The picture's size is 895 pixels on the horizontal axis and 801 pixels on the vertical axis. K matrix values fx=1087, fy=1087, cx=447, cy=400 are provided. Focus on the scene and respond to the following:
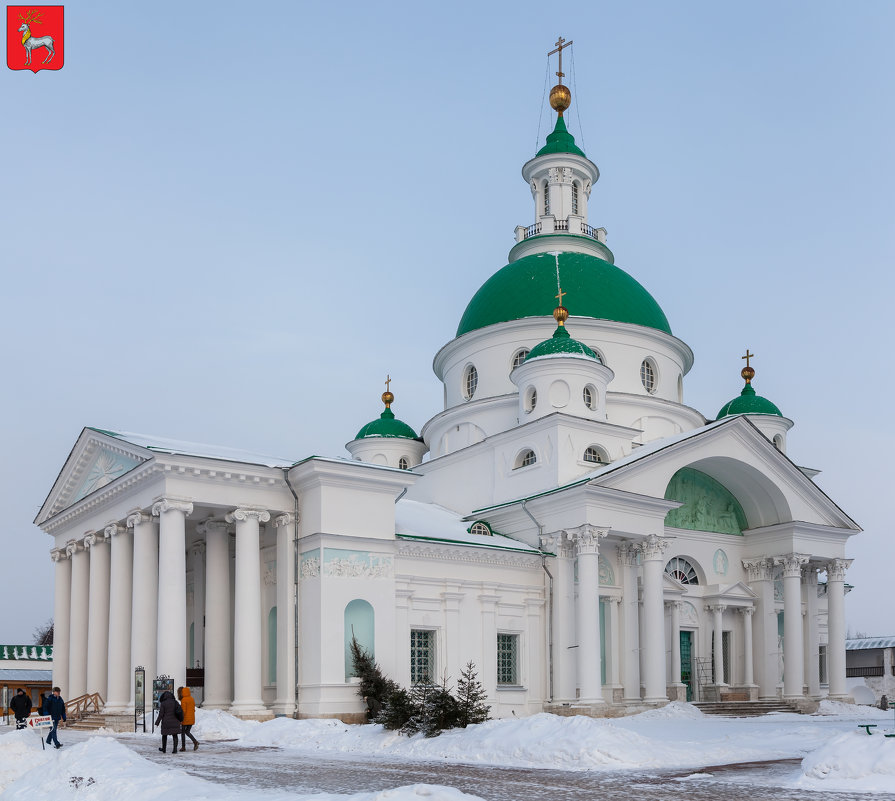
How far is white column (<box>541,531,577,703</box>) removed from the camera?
29.9 meters

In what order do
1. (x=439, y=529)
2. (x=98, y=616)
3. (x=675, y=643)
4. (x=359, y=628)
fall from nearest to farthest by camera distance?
(x=359, y=628)
(x=98, y=616)
(x=439, y=529)
(x=675, y=643)

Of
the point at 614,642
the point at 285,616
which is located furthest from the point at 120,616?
the point at 614,642

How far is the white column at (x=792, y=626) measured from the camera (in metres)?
33.7

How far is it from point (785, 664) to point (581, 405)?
10.3 m

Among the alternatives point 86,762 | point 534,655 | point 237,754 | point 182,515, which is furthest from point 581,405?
point 86,762

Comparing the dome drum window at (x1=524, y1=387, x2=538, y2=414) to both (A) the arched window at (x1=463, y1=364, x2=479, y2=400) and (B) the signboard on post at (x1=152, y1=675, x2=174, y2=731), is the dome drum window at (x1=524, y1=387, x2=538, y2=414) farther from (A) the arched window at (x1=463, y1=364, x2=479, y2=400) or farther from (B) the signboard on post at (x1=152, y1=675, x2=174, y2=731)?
(B) the signboard on post at (x1=152, y1=675, x2=174, y2=731)

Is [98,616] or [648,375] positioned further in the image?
[648,375]

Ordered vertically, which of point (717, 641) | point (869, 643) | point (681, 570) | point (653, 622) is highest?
point (681, 570)

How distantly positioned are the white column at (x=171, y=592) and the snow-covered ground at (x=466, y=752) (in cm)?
185

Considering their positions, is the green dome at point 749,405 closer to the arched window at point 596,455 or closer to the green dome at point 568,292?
the green dome at point 568,292

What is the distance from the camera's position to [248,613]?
1017 inches

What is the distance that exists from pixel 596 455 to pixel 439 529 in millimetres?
5915

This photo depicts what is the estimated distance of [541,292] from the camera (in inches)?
1506

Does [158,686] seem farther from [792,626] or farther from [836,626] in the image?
[836,626]
